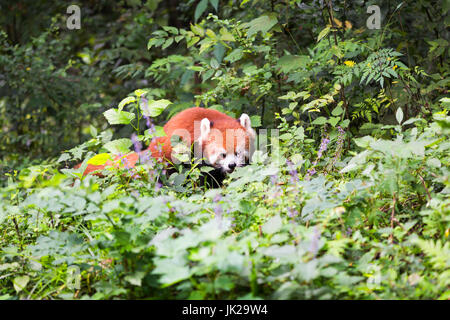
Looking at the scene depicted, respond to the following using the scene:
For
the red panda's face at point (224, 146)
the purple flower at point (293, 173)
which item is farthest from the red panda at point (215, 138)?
the purple flower at point (293, 173)

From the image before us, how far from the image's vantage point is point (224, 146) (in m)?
4.18

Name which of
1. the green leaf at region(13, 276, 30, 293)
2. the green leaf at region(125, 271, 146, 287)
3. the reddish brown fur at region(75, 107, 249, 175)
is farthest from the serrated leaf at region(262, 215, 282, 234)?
the reddish brown fur at region(75, 107, 249, 175)

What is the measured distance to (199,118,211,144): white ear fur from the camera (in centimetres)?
414

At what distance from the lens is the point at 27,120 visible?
7.14 metres

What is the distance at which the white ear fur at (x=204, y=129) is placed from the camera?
4137mm

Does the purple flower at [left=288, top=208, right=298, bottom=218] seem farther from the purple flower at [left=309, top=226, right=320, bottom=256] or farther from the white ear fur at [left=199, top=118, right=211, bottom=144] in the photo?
the white ear fur at [left=199, top=118, right=211, bottom=144]

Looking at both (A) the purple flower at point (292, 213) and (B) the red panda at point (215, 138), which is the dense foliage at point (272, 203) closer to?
(A) the purple flower at point (292, 213)

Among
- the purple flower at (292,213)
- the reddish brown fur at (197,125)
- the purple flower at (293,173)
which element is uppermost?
the reddish brown fur at (197,125)

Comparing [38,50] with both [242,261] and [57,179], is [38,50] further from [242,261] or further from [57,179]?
[242,261]

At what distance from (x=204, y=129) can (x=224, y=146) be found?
0.25 m

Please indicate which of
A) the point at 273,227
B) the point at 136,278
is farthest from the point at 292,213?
the point at 136,278

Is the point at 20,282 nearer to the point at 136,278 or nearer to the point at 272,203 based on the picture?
the point at 136,278

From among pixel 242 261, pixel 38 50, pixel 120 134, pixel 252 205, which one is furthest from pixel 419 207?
pixel 38 50

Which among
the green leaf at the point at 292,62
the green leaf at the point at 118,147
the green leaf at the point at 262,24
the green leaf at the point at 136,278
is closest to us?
the green leaf at the point at 136,278
